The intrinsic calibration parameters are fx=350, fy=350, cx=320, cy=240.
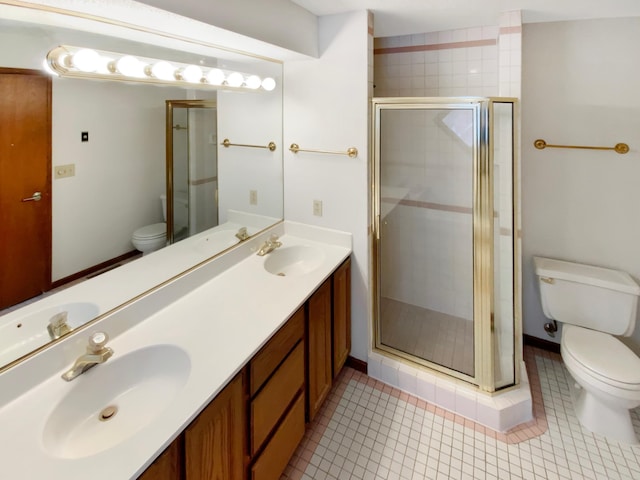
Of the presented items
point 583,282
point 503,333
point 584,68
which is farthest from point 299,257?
point 584,68

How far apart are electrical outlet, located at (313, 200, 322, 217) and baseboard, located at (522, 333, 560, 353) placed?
1.71m

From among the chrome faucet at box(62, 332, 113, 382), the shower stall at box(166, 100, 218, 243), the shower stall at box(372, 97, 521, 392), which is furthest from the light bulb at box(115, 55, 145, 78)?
the shower stall at box(372, 97, 521, 392)

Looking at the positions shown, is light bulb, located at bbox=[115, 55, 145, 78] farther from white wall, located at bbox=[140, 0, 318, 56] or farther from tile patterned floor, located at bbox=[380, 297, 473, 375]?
tile patterned floor, located at bbox=[380, 297, 473, 375]

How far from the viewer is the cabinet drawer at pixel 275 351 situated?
48.4 inches

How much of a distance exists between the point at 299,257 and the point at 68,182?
1273 mm

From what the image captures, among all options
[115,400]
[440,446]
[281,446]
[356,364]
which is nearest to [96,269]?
[115,400]

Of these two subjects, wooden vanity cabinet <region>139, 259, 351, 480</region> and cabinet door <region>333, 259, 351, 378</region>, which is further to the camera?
cabinet door <region>333, 259, 351, 378</region>

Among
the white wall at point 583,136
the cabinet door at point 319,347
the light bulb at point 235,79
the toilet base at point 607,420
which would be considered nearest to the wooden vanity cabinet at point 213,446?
the cabinet door at point 319,347

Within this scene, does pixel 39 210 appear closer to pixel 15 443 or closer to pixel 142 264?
pixel 142 264

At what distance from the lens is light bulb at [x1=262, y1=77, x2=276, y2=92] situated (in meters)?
2.05

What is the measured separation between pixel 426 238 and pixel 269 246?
3.68 ft

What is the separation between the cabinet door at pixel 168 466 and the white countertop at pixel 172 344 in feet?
0.12

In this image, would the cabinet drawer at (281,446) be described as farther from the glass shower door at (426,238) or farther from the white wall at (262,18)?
the white wall at (262,18)

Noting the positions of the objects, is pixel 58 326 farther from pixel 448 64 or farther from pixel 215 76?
pixel 448 64
